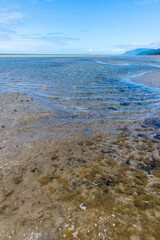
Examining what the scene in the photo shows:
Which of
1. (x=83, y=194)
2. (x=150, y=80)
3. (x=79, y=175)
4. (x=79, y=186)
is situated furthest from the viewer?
(x=150, y=80)

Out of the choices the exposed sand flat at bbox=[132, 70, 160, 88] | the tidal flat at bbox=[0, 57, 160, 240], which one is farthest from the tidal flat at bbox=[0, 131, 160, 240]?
the exposed sand flat at bbox=[132, 70, 160, 88]

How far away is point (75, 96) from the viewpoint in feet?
58.5

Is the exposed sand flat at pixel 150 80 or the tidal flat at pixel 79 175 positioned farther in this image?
the exposed sand flat at pixel 150 80

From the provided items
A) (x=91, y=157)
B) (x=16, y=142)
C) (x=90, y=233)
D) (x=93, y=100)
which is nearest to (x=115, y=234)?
(x=90, y=233)

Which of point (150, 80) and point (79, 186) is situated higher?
point (150, 80)

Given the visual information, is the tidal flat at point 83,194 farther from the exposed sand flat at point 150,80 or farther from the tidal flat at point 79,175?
the exposed sand flat at point 150,80

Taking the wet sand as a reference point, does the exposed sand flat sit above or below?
above

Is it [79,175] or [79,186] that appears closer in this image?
[79,186]

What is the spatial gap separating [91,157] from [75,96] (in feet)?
38.2

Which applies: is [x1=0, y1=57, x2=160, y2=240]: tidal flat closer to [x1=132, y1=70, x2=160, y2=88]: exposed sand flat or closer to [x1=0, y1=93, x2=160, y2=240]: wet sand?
[x1=0, y1=93, x2=160, y2=240]: wet sand

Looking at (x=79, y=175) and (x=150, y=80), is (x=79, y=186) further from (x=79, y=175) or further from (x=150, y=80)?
(x=150, y=80)

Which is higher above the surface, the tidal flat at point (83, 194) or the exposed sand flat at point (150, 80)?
the exposed sand flat at point (150, 80)

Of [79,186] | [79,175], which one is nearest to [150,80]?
[79,175]

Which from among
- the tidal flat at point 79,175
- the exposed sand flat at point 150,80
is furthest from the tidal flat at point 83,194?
the exposed sand flat at point 150,80
